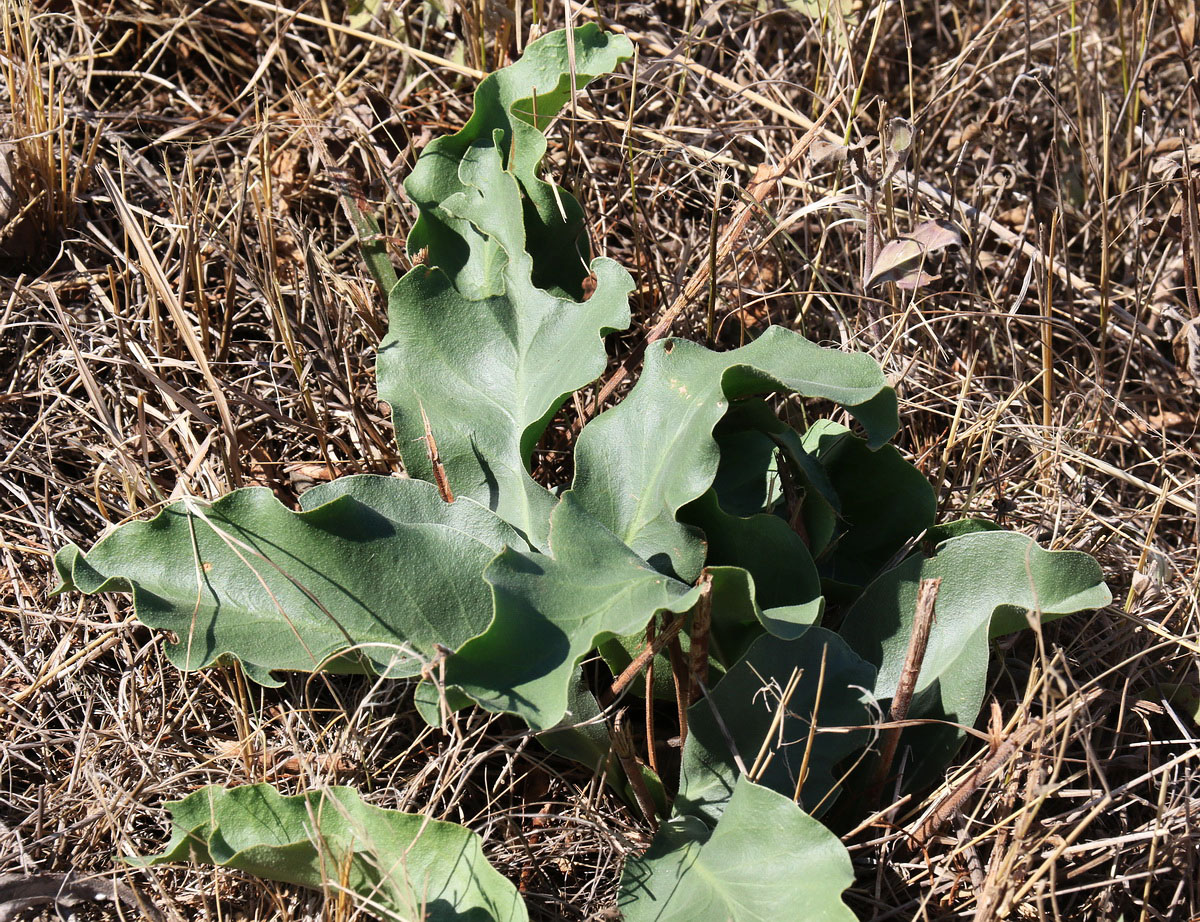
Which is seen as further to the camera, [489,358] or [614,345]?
[614,345]

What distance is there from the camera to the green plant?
1027 mm

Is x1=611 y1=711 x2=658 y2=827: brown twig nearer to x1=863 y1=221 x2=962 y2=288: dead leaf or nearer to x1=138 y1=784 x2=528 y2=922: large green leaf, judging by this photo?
x1=138 y1=784 x2=528 y2=922: large green leaf

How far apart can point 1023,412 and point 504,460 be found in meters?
0.84

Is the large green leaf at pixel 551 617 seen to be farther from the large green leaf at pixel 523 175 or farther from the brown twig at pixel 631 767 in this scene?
the large green leaf at pixel 523 175

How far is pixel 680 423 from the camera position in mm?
1173

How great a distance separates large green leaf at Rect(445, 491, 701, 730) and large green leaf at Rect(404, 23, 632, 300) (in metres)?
0.49

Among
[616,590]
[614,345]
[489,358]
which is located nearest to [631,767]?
[616,590]

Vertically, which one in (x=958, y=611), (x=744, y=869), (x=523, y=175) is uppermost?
(x=523, y=175)

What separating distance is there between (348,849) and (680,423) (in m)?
0.54

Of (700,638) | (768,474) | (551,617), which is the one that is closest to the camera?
(551,617)

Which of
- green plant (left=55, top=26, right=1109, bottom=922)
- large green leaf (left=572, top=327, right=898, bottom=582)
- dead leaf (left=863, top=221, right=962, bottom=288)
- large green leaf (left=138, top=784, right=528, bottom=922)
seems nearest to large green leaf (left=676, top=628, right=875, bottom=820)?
green plant (left=55, top=26, right=1109, bottom=922)

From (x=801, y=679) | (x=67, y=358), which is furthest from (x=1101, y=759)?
(x=67, y=358)

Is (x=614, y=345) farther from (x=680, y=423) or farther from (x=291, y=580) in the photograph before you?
(x=291, y=580)

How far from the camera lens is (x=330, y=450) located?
157 cm
